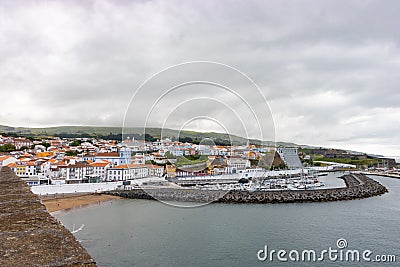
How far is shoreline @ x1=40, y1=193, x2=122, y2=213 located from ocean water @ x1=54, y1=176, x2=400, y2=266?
119cm

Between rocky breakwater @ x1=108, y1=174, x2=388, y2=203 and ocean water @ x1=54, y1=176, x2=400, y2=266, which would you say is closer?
ocean water @ x1=54, y1=176, x2=400, y2=266

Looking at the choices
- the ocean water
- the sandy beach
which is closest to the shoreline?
the sandy beach

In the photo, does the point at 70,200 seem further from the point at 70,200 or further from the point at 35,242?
the point at 35,242

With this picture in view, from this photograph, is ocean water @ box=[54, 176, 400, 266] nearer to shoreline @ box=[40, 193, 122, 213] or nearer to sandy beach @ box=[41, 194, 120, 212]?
shoreline @ box=[40, 193, 122, 213]

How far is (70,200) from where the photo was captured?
1875cm

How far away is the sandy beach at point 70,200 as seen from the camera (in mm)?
16817

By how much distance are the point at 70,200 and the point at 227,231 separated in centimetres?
1152

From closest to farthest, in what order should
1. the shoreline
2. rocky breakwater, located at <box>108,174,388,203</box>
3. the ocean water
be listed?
the ocean water
the shoreline
rocky breakwater, located at <box>108,174,388,203</box>

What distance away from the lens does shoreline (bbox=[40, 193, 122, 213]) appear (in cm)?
1666

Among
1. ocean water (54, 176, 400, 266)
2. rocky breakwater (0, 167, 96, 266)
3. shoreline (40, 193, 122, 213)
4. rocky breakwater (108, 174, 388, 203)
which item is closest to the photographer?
rocky breakwater (0, 167, 96, 266)

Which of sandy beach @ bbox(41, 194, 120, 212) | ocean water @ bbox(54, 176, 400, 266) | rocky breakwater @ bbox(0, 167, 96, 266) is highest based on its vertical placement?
rocky breakwater @ bbox(0, 167, 96, 266)

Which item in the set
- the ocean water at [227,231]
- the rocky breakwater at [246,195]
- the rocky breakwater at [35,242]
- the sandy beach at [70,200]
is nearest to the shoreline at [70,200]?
the sandy beach at [70,200]

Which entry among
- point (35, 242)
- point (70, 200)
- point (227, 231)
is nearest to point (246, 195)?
point (227, 231)

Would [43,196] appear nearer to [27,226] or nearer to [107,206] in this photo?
[107,206]
